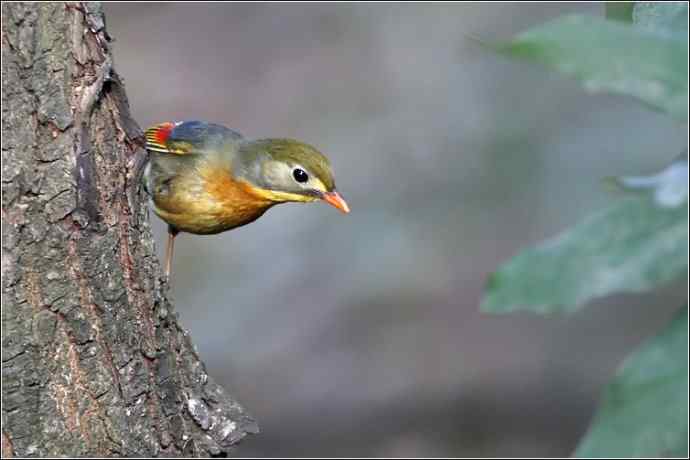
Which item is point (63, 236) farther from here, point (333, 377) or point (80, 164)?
point (333, 377)

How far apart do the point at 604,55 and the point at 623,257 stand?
192mm

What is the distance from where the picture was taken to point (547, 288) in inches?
41.4

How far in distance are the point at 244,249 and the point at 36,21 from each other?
5825mm

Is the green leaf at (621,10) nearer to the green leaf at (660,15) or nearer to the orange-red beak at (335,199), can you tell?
the green leaf at (660,15)

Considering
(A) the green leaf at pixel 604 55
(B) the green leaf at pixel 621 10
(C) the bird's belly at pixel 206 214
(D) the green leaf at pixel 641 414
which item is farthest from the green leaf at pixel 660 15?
(C) the bird's belly at pixel 206 214

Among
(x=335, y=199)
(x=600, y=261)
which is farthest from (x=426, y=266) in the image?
(x=600, y=261)

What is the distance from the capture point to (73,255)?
2.24 meters

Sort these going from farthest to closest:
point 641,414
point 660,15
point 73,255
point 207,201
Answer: point 207,201
point 73,255
point 660,15
point 641,414

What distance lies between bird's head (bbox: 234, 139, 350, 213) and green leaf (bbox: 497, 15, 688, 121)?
2966 mm

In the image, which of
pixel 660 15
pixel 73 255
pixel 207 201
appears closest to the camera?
pixel 660 15

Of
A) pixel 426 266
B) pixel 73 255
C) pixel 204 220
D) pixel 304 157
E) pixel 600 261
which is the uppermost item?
pixel 426 266

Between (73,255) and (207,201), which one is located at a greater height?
(207,201)

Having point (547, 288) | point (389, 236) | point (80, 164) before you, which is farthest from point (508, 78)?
point (547, 288)

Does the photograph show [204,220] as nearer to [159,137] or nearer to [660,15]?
[159,137]
